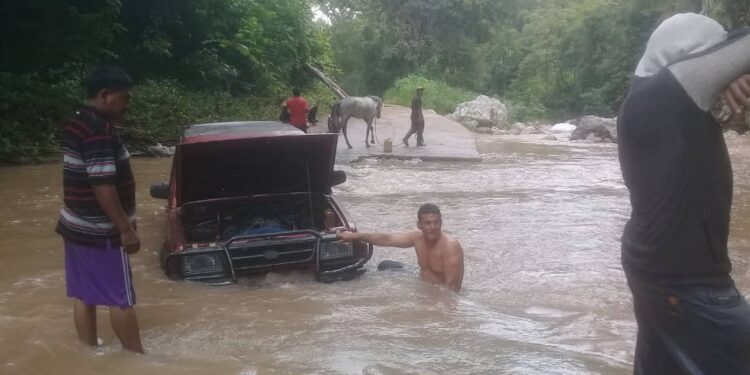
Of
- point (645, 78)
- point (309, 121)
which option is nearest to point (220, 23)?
point (309, 121)

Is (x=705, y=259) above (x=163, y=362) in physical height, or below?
above

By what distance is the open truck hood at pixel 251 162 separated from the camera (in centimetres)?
658

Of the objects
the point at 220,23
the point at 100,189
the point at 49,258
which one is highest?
the point at 220,23

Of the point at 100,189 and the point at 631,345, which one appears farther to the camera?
the point at 631,345

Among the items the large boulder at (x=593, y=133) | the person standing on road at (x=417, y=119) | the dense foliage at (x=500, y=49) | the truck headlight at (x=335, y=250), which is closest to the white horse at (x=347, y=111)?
the person standing on road at (x=417, y=119)

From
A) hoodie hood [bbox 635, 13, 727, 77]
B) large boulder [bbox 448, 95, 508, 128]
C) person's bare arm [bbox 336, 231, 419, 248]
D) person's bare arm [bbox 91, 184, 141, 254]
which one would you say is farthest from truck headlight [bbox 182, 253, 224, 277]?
large boulder [bbox 448, 95, 508, 128]

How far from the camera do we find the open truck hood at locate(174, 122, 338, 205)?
6.58m

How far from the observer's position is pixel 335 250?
257 inches

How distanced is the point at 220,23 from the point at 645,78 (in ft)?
67.6

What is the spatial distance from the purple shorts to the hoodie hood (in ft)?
9.35

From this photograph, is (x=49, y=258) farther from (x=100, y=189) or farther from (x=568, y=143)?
(x=568, y=143)

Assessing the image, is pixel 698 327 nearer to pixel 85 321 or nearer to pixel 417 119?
pixel 85 321

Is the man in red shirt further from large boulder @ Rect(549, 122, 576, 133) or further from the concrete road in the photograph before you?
large boulder @ Rect(549, 122, 576, 133)

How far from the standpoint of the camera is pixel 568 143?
25.2m
